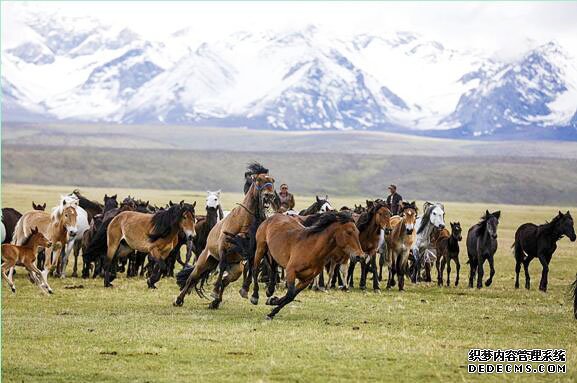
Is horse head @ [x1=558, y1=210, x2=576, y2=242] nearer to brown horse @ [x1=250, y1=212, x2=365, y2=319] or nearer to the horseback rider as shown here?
the horseback rider

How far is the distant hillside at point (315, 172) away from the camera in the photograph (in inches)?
5084

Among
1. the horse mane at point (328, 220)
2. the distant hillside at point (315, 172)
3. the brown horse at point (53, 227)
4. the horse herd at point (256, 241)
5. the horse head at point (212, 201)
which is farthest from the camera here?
the distant hillside at point (315, 172)

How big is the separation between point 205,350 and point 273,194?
4469 millimetres

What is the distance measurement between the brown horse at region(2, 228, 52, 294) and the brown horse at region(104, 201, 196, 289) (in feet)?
5.86

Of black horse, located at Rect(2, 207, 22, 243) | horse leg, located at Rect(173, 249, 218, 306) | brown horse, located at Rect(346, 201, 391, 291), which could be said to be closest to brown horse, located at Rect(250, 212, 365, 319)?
horse leg, located at Rect(173, 249, 218, 306)

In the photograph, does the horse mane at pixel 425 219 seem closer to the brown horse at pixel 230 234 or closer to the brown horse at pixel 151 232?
the brown horse at pixel 151 232

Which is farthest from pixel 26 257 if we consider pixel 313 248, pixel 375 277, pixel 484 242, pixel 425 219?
pixel 484 242

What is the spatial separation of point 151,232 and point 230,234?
3783 millimetres

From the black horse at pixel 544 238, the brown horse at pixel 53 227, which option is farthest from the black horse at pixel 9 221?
the black horse at pixel 544 238

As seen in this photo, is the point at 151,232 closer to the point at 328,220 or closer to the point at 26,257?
the point at 26,257

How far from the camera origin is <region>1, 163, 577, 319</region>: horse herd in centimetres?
1479

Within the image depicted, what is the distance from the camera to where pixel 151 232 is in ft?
64.0

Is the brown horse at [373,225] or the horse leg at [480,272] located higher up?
the brown horse at [373,225]

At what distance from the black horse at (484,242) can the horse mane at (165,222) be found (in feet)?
23.3
